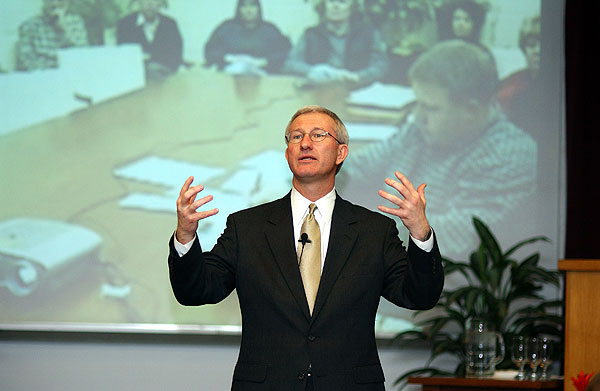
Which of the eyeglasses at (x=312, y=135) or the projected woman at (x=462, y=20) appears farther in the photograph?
the projected woman at (x=462, y=20)

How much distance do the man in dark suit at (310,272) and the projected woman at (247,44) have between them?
7.16 ft

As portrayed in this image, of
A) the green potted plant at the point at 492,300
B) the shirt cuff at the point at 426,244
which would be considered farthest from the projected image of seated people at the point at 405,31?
the shirt cuff at the point at 426,244

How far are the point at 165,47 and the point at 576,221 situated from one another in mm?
2640

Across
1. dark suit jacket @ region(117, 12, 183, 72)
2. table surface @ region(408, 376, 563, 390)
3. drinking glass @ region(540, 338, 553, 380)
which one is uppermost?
dark suit jacket @ region(117, 12, 183, 72)

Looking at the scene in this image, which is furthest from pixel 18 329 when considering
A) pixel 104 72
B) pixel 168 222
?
pixel 104 72

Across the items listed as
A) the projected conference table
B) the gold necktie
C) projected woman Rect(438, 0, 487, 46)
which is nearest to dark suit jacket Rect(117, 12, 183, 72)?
the projected conference table

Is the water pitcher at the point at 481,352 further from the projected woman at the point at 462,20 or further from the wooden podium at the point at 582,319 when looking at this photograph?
the projected woman at the point at 462,20

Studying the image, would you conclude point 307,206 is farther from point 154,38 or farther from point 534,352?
point 154,38

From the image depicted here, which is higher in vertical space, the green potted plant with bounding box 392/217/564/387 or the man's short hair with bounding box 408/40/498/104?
the man's short hair with bounding box 408/40/498/104

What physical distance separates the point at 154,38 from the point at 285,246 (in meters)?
2.72

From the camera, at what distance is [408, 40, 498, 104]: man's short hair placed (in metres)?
4.96

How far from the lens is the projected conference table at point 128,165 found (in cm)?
492

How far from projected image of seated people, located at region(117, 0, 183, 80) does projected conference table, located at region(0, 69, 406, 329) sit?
117 millimetres

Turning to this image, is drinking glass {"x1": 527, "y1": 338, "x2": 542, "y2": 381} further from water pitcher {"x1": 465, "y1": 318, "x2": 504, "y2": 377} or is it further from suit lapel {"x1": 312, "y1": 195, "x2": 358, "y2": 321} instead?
suit lapel {"x1": 312, "y1": 195, "x2": 358, "y2": 321}
